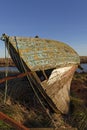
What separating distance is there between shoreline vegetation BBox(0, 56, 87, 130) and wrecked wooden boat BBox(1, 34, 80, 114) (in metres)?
0.48

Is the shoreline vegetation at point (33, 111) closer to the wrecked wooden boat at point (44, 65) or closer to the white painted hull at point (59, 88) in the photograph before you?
the white painted hull at point (59, 88)

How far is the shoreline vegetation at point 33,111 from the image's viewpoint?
279 inches

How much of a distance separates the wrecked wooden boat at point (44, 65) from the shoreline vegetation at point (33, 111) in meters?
0.48

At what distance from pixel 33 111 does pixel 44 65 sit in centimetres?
198

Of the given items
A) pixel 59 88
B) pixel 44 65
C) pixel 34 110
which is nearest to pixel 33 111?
pixel 34 110

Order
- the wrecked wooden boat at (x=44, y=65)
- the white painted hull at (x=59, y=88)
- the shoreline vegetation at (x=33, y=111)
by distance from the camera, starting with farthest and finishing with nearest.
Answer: the white painted hull at (x=59, y=88), the wrecked wooden boat at (x=44, y=65), the shoreline vegetation at (x=33, y=111)

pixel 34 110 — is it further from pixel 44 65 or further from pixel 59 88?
pixel 44 65

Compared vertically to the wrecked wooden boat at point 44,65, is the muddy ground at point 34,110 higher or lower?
lower

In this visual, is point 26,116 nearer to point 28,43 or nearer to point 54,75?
point 54,75

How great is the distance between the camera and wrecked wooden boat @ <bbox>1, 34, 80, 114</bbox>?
25.7 ft

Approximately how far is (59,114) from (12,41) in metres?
3.63

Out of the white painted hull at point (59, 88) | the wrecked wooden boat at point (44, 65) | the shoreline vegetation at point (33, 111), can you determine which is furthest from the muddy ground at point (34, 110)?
the wrecked wooden boat at point (44, 65)

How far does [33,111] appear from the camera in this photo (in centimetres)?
806

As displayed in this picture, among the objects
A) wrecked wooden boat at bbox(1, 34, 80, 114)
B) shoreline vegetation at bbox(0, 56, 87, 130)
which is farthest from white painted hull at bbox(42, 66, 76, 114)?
shoreline vegetation at bbox(0, 56, 87, 130)
